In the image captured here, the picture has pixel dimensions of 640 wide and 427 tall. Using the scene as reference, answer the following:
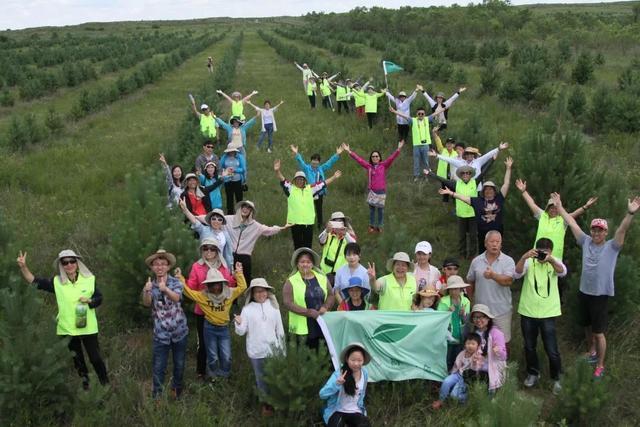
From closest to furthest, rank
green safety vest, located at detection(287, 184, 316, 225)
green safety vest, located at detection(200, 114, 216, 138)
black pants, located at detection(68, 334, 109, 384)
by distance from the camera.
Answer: black pants, located at detection(68, 334, 109, 384) → green safety vest, located at detection(287, 184, 316, 225) → green safety vest, located at detection(200, 114, 216, 138)

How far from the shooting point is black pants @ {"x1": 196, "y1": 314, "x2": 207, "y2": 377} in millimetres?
6656

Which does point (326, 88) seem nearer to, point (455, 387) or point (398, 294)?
point (398, 294)

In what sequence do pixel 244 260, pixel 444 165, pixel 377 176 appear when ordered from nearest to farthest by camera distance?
pixel 244 260
pixel 377 176
pixel 444 165

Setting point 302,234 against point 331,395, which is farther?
point 302,234

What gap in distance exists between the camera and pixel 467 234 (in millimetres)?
9930

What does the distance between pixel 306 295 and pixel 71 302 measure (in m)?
2.44

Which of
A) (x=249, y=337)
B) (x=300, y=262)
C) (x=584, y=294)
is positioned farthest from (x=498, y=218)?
(x=249, y=337)

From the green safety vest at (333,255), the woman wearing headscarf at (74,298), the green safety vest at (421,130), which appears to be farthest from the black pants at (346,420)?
the green safety vest at (421,130)

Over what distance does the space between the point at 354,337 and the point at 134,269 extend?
3106 mm

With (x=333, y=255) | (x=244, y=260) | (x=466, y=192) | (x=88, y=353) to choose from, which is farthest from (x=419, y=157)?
(x=88, y=353)

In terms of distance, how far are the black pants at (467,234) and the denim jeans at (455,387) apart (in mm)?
3826

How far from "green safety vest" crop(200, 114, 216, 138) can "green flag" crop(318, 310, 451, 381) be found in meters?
9.60

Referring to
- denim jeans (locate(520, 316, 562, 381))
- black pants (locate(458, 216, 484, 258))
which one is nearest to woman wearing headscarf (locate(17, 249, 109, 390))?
denim jeans (locate(520, 316, 562, 381))

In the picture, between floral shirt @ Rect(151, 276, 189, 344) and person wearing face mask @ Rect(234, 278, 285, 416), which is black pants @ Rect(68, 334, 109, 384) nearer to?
floral shirt @ Rect(151, 276, 189, 344)
